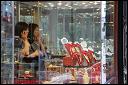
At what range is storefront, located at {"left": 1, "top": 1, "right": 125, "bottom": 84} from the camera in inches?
192

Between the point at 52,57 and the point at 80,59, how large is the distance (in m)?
0.54

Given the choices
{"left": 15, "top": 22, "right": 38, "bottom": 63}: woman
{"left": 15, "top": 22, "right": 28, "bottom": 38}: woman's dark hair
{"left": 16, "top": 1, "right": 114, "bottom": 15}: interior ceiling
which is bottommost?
{"left": 15, "top": 22, "right": 38, "bottom": 63}: woman

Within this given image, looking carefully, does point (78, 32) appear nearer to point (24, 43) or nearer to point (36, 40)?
point (36, 40)

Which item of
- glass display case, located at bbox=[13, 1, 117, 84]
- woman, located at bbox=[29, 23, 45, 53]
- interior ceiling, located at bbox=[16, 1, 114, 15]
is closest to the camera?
interior ceiling, located at bbox=[16, 1, 114, 15]

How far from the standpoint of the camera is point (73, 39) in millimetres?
6207

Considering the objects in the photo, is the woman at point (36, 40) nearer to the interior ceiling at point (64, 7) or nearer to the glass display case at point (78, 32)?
the glass display case at point (78, 32)

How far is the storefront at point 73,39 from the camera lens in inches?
192

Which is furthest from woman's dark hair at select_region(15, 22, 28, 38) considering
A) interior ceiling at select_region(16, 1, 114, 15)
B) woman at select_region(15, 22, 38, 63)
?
interior ceiling at select_region(16, 1, 114, 15)

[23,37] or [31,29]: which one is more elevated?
[31,29]

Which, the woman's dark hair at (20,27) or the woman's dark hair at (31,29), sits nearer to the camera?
the woman's dark hair at (20,27)

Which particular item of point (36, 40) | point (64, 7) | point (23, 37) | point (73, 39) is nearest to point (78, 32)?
point (73, 39)

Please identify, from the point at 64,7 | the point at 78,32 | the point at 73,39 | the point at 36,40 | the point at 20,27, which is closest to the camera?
the point at 20,27

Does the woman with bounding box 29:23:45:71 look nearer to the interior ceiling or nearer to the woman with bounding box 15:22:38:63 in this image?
the woman with bounding box 15:22:38:63

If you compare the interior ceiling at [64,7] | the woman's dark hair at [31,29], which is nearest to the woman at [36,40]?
the woman's dark hair at [31,29]
